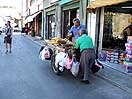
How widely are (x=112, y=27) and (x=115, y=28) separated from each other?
0.52 ft

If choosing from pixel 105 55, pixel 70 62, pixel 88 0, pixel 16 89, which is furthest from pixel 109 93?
pixel 88 0

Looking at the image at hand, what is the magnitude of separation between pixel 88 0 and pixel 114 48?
280 centimetres

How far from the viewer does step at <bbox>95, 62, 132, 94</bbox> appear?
843 cm

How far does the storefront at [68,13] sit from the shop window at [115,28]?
12.3 feet

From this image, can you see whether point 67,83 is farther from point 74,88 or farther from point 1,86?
point 1,86

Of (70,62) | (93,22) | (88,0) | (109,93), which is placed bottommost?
(109,93)

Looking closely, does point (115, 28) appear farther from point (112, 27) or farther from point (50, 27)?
point (50, 27)

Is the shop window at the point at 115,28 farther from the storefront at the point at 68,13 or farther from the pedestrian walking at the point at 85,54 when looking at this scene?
the pedestrian walking at the point at 85,54

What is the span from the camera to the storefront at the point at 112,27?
13734mm

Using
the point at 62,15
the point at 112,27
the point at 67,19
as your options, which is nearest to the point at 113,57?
the point at 112,27

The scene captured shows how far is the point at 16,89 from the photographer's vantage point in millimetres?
7945

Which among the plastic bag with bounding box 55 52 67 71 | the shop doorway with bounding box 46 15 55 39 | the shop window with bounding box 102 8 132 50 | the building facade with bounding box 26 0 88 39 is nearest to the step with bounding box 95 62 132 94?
the plastic bag with bounding box 55 52 67 71

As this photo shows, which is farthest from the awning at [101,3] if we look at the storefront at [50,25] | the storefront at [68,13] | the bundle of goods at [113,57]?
the storefront at [50,25]

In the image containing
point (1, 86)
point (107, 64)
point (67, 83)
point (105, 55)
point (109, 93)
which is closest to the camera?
point (109, 93)
